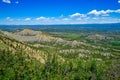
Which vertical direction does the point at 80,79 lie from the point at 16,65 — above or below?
below

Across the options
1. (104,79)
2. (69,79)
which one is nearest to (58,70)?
(69,79)

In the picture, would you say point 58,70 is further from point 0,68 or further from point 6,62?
point 0,68

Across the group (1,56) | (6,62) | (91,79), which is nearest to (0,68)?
(6,62)

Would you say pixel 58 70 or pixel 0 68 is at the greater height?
pixel 0 68

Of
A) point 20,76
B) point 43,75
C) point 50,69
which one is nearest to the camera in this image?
point 20,76

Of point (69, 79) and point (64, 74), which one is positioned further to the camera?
point (64, 74)

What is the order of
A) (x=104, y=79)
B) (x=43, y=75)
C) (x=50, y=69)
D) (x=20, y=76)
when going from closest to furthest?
(x=20, y=76) < (x=43, y=75) < (x=104, y=79) < (x=50, y=69)

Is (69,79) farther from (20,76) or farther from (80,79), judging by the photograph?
(20,76)

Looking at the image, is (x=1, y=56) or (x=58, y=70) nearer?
(x=1, y=56)

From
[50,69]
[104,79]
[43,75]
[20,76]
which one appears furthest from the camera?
[50,69]
